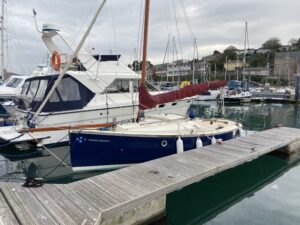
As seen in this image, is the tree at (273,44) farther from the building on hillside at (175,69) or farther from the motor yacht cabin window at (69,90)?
the motor yacht cabin window at (69,90)

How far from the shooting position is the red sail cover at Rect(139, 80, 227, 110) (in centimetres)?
896

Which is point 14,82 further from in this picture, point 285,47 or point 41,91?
point 285,47

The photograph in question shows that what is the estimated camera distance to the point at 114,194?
525 centimetres

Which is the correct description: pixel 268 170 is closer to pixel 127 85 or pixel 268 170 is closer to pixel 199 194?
pixel 199 194

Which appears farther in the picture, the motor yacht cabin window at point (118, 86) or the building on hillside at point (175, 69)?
the building on hillside at point (175, 69)

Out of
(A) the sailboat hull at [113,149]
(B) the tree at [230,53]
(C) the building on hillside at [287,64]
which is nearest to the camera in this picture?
(A) the sailboat hull at [113,149]

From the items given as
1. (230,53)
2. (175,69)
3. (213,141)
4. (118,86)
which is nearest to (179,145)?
(213,141)

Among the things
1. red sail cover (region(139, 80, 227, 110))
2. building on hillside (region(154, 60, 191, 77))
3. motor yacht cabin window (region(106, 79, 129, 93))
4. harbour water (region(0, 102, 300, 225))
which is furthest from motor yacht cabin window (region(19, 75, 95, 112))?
building on hillside (region(154, 60, 191, 77))

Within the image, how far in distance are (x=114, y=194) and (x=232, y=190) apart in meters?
3.80

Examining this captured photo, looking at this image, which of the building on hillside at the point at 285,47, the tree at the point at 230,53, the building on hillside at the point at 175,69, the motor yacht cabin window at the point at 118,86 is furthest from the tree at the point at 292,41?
the motor yacht cabin window at the point at 118,86

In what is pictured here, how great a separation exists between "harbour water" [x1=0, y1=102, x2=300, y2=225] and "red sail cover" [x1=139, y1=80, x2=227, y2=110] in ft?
9.53

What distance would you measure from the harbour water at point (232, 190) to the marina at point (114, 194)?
0.80 m

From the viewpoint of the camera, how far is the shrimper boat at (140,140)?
7.71m

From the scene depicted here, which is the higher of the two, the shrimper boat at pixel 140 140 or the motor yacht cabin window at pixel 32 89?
the motor yacht cabin window at pixel 32 89
